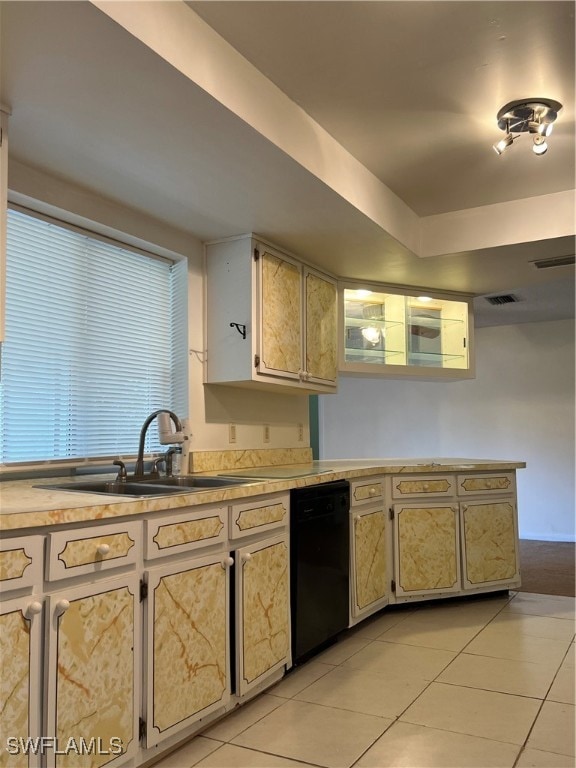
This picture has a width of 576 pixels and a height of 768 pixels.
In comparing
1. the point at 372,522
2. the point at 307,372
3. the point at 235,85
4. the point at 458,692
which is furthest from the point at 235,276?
the point at 458,692

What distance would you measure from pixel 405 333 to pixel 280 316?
4.57 feet

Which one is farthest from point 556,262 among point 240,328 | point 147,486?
point 147,486

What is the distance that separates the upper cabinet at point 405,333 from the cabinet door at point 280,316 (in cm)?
69

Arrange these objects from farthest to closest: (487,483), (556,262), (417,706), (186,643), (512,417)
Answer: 1. (512,417)
2. (487,483)
3. (556,262)
4. (417,706)
5. (186,643)

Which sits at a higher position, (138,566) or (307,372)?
(307,372)

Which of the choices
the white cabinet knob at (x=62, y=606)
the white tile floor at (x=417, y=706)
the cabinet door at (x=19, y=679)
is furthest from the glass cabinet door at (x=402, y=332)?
the cabinet door at (x=19, y=679)

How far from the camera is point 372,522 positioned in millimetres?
3557

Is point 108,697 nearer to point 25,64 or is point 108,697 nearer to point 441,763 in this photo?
point 441,763

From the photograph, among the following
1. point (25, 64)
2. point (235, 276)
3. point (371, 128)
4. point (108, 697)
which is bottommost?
point (108, 697)

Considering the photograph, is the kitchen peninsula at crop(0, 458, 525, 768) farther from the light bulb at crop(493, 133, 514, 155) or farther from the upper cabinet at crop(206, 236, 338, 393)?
the light bulb at crop(493, 133, 514, 155)

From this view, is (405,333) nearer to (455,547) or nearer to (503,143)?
(455,547)

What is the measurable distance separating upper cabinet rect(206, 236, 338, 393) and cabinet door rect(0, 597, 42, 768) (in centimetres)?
181

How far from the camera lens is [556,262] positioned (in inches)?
155

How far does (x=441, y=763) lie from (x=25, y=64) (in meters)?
2.54
